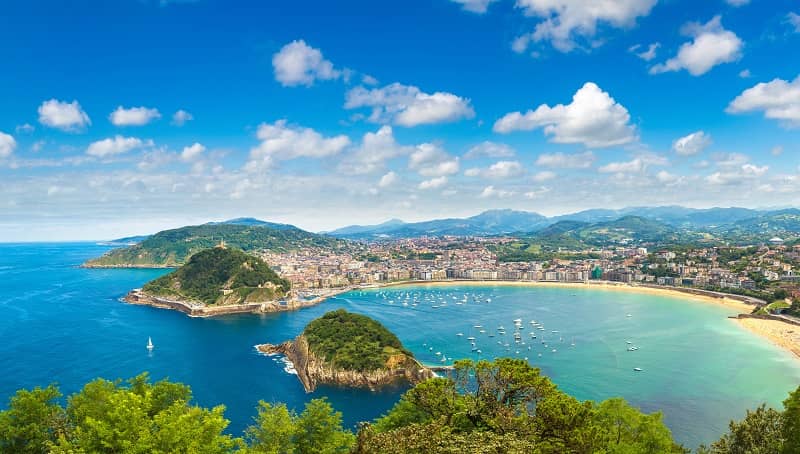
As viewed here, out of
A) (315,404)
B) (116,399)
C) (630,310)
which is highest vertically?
(116,399)

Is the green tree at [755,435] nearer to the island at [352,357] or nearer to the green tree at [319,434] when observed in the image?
the green tree at [319,434]

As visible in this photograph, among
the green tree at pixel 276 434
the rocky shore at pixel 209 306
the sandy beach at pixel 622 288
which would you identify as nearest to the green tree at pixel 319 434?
the green tree at pixel 276 434

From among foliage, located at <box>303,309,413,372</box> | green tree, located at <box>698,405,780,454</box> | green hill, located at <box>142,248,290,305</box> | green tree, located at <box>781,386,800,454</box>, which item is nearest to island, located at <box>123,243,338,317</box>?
green hill, located at <box>142,248,290,305</box>

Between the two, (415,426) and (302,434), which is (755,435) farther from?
(302,434)

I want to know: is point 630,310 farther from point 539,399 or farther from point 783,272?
point 539,399

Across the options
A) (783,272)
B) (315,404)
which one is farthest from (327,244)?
(315,404)
